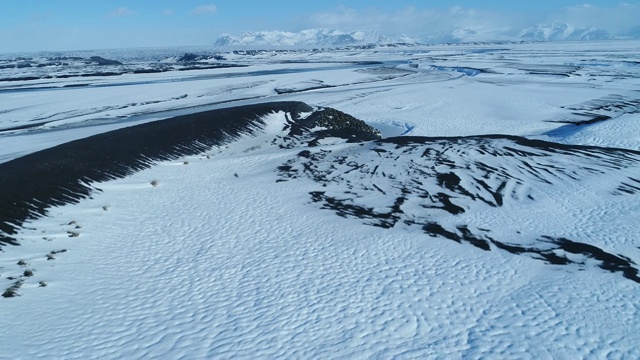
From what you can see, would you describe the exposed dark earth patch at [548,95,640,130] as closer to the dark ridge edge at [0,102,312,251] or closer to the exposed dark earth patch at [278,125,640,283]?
the exposed dark earth patch at [278,125,640,283]

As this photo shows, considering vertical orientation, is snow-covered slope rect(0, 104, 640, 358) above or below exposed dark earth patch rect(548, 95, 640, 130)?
below

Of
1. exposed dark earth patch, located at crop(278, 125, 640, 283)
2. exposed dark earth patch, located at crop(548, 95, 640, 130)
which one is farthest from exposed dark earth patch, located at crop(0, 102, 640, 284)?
exposed dark earth patch, located at crop(548, 95, 640, 130)

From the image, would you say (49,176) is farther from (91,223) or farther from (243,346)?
(243,346)

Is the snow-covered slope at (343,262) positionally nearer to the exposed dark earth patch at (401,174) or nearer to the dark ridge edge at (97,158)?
the exposed dark earth patch at (401,174)

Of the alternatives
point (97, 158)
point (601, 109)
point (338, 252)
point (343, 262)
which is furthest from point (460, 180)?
point (601, 109)

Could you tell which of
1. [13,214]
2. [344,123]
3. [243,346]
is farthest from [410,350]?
[344,123]

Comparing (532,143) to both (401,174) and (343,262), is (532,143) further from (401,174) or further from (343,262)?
(343,262)
